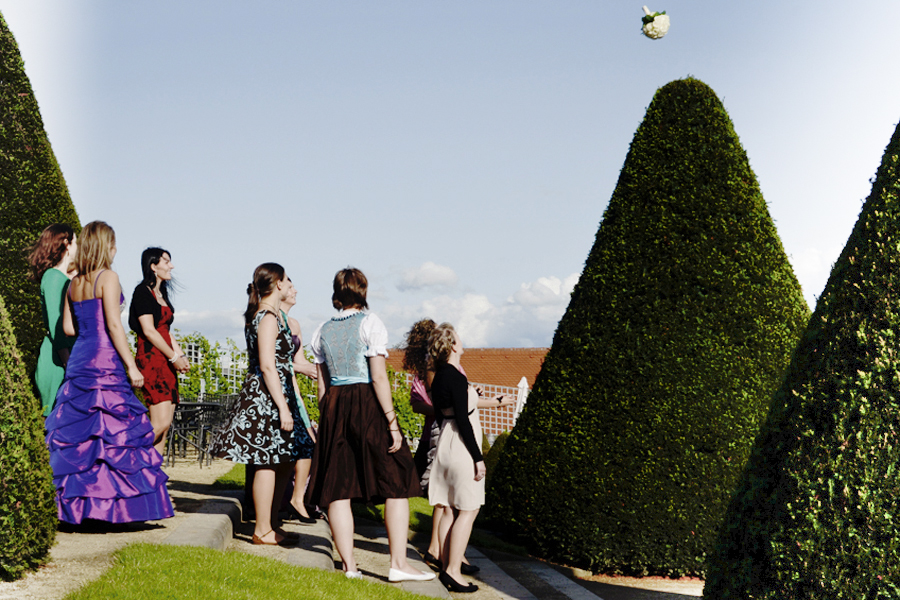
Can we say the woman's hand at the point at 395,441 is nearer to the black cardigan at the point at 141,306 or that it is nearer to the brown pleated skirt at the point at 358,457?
the brown pleated skirt at the point at 358,457

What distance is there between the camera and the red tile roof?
29.7 meters

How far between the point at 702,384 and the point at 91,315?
4.93 m

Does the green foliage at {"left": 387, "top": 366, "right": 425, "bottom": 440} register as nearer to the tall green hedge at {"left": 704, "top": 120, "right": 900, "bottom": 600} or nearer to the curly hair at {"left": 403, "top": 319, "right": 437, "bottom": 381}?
the curly hair at {"left": 403, "top": 319, "right": 437, "bottom": 381}

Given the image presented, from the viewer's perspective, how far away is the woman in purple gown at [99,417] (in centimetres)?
480

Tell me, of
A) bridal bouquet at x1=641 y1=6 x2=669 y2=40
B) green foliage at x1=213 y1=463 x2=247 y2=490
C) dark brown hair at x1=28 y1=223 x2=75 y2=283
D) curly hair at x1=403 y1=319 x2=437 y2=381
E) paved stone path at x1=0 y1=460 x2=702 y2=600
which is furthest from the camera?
green foliage at x1=213 y1=463 x2=247 y2=490

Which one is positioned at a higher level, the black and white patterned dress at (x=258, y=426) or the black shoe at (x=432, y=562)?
the black and white patterned dress at (x=258, y=426)

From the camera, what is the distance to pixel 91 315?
4.91 metres

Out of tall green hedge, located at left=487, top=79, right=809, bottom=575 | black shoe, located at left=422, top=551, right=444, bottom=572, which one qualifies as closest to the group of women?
black shoe, located at left=422, top=551, right=444, bottom=572

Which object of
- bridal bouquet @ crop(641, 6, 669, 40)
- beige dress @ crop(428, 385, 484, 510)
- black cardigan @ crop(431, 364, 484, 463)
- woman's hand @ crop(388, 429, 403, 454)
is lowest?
beige dress @ crop(428, 385, 484, 510)

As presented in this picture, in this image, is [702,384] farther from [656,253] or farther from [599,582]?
[599,582]

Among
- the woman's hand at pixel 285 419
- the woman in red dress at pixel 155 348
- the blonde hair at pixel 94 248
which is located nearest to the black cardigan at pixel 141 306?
the woman in red dress at pixel 155 348

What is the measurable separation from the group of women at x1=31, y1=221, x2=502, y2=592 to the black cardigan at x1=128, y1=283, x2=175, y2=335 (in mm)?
532

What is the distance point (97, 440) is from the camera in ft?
15.9

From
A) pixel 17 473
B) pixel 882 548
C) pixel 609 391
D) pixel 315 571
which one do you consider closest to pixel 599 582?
pixel 609 391
